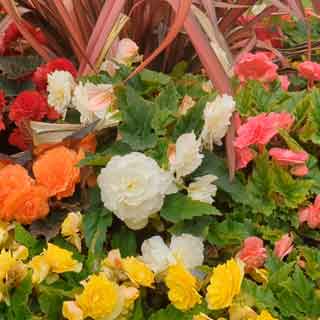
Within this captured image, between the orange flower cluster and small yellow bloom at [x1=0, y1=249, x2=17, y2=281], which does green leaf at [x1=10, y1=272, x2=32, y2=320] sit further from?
the orange flower cluster

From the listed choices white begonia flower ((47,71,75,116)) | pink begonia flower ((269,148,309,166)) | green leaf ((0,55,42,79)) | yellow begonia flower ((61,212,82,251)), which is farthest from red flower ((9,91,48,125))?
pink begonia flower ((269,148,309,166))

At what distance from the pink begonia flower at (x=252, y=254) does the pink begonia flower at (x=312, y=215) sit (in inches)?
4.5

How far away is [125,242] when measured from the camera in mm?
1659

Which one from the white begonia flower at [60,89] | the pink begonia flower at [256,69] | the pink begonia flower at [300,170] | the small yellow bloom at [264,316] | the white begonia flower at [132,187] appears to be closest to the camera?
the small yellow bloom at [264,316]

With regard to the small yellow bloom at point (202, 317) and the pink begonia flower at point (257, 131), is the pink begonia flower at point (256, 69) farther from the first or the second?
the small yellow bloom at point (202, 317)

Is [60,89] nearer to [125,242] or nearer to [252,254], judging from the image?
[125,242]

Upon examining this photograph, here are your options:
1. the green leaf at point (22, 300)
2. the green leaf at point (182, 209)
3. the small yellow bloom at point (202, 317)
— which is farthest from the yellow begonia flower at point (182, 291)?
the green leaf at point (22, 300)

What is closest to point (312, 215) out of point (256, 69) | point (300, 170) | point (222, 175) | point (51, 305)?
point (300, 170)

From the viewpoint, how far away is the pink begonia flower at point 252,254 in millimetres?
1631

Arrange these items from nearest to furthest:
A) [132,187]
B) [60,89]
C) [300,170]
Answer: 1. [132,187]
2. [300,170]
3. [60,89]

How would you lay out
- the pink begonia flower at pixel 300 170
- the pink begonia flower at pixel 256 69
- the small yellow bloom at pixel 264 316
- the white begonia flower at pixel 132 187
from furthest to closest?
the pink begonia flower at pixel 256 69 < the pink begonia flower at pixel 300 170 < the white begonia flower at pixel 132 187 < the small yellow bloom at pixel 264 316

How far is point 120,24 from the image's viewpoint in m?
1.93

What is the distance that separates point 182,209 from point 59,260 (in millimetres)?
254

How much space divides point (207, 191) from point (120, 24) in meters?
0.49
